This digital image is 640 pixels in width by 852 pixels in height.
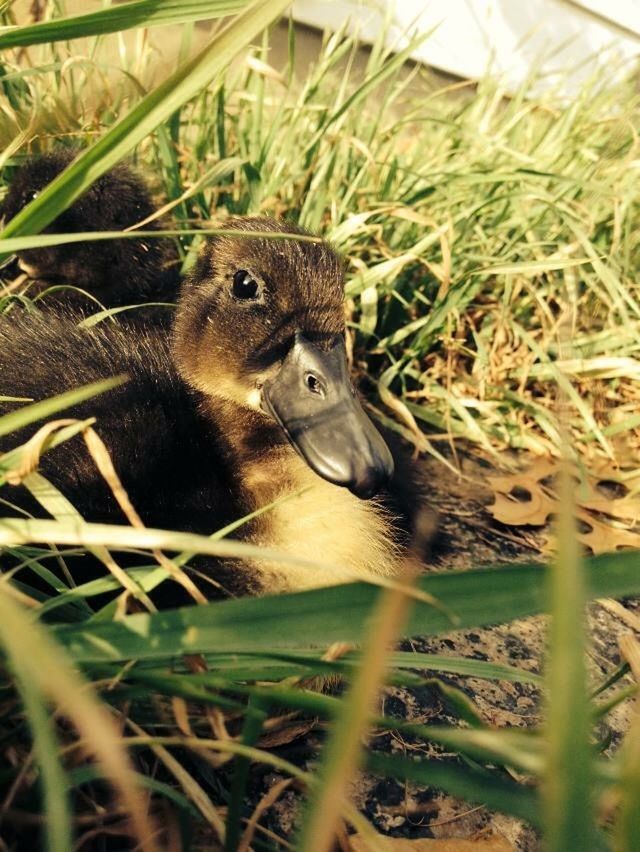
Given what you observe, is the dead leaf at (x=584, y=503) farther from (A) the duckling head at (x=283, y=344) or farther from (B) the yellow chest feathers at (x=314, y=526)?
(A) the duckling head at (x=283, y=344)

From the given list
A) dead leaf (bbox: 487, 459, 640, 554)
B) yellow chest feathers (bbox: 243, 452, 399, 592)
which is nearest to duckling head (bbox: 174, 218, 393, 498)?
yellow chest feathers (bbox: 243, 452, 399, 592)

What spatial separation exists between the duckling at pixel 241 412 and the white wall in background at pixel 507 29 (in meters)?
3.20

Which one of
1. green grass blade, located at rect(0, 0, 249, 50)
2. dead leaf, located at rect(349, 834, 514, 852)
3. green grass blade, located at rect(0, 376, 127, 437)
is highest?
green grass blade, located at rect(0, 0, 249, 50)

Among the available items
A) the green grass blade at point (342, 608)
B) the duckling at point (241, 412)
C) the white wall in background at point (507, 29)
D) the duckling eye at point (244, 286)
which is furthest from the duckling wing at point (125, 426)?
the white wall in background at point (507, 29)

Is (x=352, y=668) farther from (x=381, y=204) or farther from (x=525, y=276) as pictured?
(x=525, y=276)

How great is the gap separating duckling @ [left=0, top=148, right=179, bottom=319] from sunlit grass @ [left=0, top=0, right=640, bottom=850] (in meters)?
0.12

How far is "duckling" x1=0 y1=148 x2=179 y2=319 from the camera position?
1950 mm

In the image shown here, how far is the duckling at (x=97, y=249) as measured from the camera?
195cm

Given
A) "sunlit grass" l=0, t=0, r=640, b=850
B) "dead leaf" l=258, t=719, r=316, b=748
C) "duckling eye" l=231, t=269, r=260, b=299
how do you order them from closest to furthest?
"sunlit grass" l=0, t=0, r=640, b=850, "dead leaf" l=258, t=719, r=316, b=748, "duckling eye" l=231, t=269, r=260, b=299

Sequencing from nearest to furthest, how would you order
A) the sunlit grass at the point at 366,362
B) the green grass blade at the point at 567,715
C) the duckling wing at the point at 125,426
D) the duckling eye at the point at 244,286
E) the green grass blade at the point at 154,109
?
the green grass blade at the point at 567,715, the sunlit grass at the point at 366,362, the green grass blade at the point at 154,109, the duckling wing at the point at 125,426, the duckling eye at the point at 244,286

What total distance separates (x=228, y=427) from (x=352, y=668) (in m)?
0.82

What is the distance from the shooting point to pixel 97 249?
2.02m

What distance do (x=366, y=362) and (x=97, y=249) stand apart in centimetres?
88

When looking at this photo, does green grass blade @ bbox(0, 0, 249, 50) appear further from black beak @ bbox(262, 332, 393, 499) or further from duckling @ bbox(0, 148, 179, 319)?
duckling @ bbox(0, 148, 179, 319)
